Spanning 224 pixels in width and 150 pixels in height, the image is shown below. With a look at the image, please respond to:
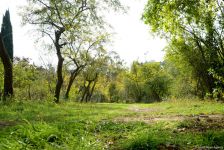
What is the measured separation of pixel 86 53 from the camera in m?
45.8

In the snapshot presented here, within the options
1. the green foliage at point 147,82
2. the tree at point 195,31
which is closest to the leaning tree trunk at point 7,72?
the tree at point 195,31

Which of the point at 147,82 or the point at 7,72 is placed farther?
the point at 147,82

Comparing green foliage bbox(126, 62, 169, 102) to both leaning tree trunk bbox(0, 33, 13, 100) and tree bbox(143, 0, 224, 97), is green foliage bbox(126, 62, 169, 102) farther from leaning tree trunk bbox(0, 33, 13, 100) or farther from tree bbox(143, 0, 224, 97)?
leaning tree trunk bbox(0, 33, 13, 100)

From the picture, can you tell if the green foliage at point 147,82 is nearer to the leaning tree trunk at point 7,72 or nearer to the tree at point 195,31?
the tree at point 195,31

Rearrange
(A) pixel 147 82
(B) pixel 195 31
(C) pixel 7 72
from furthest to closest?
(A) pixel 147 82 < (B) pixel 195 31 < (C) pixel 7 72

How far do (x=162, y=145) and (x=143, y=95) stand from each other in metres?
75.2

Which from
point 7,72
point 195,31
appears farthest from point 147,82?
point 7,72

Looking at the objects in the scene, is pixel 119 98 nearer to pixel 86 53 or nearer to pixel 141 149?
pixel 86 53

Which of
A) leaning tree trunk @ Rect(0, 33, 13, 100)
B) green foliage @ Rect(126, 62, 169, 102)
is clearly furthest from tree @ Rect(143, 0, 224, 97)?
green foliage @ Rect(126, 62, 169, 102)

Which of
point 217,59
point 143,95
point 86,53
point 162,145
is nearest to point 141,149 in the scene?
point 162,145

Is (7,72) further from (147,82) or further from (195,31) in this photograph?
(147,82)

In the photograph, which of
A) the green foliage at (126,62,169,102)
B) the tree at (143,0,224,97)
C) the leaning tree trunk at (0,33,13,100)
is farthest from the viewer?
the green foliage at (126,62,169,102)

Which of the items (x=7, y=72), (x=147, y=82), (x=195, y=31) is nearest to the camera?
(x=7, y=72)

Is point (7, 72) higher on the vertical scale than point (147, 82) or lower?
lower
